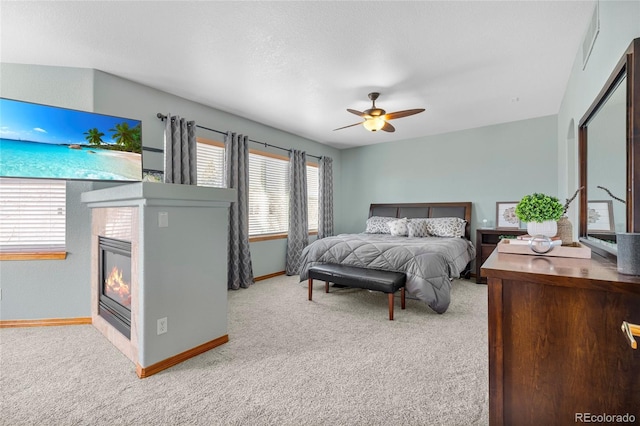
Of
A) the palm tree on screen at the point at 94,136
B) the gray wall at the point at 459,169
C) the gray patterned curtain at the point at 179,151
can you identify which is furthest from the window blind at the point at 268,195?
the palm tree on screen at the point at 94,136

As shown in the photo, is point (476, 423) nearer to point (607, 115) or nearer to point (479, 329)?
point (479, 329)

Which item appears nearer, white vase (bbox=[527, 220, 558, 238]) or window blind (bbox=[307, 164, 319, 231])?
white vase (bbox=[527, 220, 558, 238])

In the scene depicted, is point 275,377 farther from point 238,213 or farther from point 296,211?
point 296,211

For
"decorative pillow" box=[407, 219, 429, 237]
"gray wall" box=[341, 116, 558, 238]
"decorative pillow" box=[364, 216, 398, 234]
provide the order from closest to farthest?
"gray wall" box=[341, 116, 558, 238] → "decorative pillow" box=[407, 219, 429, 237] → "decorative pillow" box=[364, 216, 398, 234]

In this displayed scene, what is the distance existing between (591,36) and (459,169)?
131 inches

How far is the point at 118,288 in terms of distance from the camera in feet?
8.24

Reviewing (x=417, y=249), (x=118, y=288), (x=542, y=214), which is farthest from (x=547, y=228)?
(x=118, y=288)

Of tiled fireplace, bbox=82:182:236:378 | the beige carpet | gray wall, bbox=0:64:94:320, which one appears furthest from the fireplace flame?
gray wall, bbox=0:64:94:320

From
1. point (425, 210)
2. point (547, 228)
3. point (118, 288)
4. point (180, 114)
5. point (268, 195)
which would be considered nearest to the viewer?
point (547, 228)

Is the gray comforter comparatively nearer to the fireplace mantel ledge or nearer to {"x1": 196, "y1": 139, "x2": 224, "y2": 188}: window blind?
{"x1": 196, "y1": 139, "x2": 224, "y2": 188}: window blind

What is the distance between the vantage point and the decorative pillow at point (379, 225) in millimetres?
5436

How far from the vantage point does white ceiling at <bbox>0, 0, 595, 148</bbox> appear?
6.97ft

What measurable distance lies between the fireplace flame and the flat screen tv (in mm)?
954

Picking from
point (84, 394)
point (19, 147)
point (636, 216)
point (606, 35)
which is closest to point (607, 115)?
point (606, 35)
